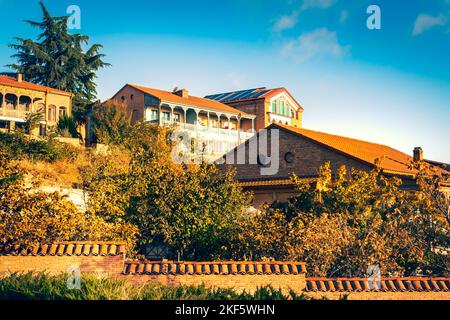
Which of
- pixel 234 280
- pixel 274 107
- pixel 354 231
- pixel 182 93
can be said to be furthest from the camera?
pixel 274 107

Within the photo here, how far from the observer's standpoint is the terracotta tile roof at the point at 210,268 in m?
11.4

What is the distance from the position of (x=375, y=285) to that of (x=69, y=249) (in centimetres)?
666

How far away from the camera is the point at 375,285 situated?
1162 cm

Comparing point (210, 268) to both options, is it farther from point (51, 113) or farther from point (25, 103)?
point (25, 103)

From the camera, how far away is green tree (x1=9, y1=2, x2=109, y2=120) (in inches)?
2044

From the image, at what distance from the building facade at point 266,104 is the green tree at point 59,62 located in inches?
683

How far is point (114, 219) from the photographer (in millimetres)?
17328

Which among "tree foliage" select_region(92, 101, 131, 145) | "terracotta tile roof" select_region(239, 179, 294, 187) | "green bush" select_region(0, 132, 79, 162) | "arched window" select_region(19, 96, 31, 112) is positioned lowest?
"terracotta tile roof" select_region(239, 179, 294, 187)

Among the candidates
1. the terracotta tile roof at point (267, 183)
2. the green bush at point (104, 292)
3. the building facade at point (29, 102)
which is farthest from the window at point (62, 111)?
the green bush at point (104, 292)

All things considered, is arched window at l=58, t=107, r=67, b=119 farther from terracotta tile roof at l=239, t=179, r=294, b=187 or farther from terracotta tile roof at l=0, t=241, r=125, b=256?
terracotta tile roof at l=0, t=241, r=125, b=256

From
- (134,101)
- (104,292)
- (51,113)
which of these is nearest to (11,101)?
(51,113)

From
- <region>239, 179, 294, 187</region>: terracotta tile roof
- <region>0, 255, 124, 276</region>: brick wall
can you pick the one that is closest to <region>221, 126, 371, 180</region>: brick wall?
<region>239, 179, 294, 187</region>: terracotta tile roof

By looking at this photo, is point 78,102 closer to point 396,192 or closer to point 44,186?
point 44,186

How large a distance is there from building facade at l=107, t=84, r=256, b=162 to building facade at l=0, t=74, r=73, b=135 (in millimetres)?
5358
